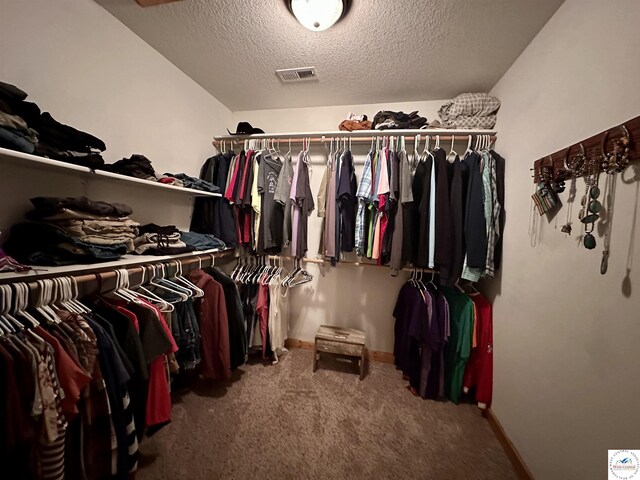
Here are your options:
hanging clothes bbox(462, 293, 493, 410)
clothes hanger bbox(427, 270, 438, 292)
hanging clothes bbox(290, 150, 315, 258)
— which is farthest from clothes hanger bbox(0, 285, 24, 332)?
hanging clothes bbox(462, 293, 493, 410)

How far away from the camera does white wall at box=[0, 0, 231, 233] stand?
3.38 feet

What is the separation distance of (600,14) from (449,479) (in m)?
2.22

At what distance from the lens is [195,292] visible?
150 centimetres

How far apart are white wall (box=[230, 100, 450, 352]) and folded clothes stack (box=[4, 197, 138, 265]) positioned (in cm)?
155

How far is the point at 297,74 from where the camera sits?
176cm

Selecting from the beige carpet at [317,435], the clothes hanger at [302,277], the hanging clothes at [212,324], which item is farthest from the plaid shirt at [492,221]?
the hanging clothes at [212,324]

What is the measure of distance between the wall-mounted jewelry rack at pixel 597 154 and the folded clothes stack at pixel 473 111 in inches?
28.9

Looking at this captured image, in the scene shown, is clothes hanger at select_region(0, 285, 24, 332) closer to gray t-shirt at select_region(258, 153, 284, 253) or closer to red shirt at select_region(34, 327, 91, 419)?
red shirt at select_region(34, 327, 91, 419)

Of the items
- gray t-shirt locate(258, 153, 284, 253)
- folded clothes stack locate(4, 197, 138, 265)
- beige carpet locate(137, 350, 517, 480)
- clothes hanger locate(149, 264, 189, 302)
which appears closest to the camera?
folded clothes stack locate(4, 197, 138, 265)

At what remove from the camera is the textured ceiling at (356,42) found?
1205 millimetres

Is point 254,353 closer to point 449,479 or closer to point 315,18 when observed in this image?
point 449,479

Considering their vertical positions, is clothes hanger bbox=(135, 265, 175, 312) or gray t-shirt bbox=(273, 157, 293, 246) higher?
gray t-shirt bbox=(273, 157, 293, 246)

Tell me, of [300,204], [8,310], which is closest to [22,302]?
[8,310]

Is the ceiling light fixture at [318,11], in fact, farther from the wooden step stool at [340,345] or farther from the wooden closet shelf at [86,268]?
the wooden step stool at [340,345]
